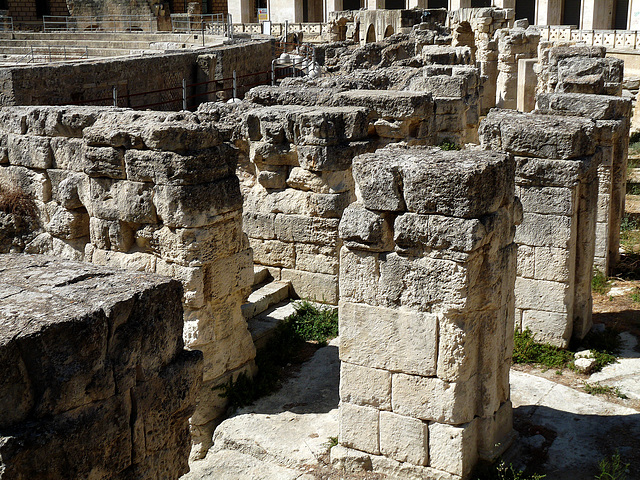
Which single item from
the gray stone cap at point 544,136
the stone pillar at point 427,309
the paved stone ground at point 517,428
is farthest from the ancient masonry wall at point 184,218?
the gray stone cap at point 544,136

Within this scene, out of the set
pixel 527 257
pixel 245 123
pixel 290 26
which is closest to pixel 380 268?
pixel 527 257

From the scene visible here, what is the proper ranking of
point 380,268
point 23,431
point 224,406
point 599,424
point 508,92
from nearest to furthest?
1. point 23,431
2. point 380,268
3. point 599,424
4. point 224,406
5. point 508,92

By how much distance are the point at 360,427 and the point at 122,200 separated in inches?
105

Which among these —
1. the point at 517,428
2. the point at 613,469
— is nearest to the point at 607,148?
the point at 517,428

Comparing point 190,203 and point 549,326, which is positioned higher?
point 190,203

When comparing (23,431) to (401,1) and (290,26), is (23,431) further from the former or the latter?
(401,1)

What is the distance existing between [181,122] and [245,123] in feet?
8.19

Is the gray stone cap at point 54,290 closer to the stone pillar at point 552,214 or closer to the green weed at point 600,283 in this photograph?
the stone pillar at point 552,214

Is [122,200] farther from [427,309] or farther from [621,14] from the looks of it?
[621,14]

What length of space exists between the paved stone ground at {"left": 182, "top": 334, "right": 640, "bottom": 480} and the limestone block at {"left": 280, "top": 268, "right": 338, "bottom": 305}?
1.48 m

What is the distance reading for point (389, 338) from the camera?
5.32 metres

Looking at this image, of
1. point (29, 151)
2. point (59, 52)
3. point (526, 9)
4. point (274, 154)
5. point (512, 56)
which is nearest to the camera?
point (29, 151)

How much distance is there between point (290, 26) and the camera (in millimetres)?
39156

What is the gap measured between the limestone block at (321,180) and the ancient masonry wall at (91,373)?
5.06 m
